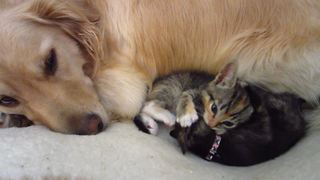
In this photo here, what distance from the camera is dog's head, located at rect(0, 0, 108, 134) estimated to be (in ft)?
5.96

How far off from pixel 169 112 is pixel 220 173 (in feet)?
1.35

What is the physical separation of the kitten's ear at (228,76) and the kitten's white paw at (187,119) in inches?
6.6

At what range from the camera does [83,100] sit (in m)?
1.88

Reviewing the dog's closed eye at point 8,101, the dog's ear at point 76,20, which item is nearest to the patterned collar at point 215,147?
the dog's ear at point 76,20

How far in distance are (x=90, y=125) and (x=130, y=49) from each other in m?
0.37

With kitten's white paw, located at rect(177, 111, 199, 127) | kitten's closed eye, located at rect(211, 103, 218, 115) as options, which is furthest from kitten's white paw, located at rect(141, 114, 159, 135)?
kitten's closed eye, located at rect(211, 103, 218, 115)

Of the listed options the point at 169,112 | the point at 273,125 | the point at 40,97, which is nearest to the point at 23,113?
the point at 40,97

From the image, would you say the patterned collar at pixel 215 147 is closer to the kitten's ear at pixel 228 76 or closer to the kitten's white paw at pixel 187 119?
the kitten's white paw at pixel 187 119

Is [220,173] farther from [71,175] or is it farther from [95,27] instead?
[95,27]

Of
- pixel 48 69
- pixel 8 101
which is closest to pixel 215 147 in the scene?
pixel 48 69

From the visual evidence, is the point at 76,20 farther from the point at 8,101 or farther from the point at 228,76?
the point at 228,76

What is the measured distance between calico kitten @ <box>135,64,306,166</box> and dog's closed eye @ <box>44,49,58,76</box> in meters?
0.41

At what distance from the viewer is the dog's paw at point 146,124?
2.00 meters

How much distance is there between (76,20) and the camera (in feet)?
6.49
